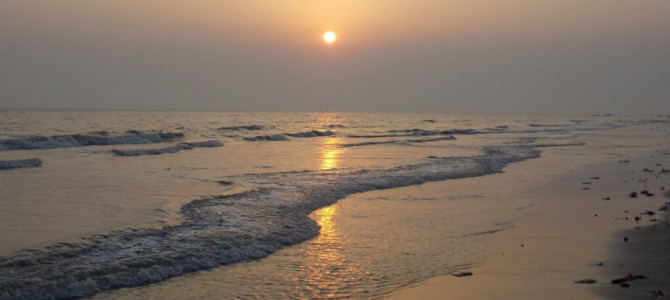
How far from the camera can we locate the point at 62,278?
8.27 metres

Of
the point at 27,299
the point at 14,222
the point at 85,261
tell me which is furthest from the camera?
the point at 14,222

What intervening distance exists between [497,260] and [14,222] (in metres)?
8.67

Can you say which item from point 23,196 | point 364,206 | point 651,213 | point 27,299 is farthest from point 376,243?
point 23,196

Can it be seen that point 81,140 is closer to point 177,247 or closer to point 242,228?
point 242,228

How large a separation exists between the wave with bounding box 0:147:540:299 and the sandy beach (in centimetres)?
335

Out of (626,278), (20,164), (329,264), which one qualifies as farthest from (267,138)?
(626,278)

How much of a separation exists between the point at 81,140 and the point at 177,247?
110ft

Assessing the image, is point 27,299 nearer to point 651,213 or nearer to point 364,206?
point 364,206

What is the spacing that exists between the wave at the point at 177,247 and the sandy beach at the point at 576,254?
132 inches

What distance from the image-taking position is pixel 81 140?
40562 millimetres

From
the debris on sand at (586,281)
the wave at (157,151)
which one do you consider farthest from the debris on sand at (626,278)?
the wave at (157,151)

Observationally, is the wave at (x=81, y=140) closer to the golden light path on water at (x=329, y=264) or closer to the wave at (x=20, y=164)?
the wave at (x=20, y=164)

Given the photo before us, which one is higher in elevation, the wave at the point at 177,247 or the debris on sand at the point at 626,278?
the debris on sand at the point at 626,278

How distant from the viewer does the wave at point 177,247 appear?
8.23m
